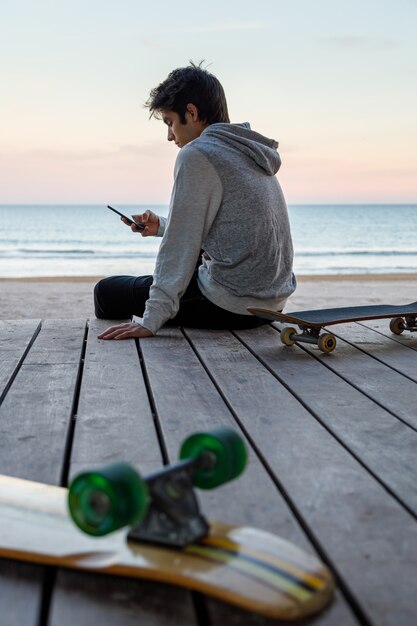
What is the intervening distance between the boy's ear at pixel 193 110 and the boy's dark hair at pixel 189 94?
13mm

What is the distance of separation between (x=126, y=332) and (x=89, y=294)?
6.61 meters

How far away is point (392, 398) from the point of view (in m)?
2.24

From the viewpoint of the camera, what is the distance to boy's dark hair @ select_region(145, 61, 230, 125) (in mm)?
3229

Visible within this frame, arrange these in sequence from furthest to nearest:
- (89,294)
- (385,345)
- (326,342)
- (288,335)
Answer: (89,294) < (385,345) < (288,335) < (326,342)

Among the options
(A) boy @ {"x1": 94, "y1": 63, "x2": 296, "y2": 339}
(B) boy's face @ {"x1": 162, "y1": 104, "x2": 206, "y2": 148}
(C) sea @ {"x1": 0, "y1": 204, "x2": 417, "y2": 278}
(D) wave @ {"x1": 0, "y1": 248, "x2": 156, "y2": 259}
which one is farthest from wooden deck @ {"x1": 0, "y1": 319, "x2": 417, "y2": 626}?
(D) wave @ {"x1": 0, "y1": 248, "x2": 156, "y2": 259}

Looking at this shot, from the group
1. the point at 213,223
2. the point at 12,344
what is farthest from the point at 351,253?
the point at 12,344

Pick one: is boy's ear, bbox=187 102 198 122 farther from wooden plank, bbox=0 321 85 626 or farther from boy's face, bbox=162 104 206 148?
wooden plank, bbox=0 321 85 626

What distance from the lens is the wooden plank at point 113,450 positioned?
3.46ft

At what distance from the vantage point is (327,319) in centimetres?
310

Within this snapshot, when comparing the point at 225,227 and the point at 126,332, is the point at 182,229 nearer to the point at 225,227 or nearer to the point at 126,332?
the point at 225,227

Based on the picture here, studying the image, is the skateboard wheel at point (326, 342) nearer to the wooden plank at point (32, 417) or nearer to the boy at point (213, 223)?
the boy at point (213, 223)

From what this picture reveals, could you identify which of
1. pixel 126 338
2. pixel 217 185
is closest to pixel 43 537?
pixel 126 338

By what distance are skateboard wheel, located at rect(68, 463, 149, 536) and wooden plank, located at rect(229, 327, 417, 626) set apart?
14.0 inches

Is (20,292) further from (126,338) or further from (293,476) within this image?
(293,476)
